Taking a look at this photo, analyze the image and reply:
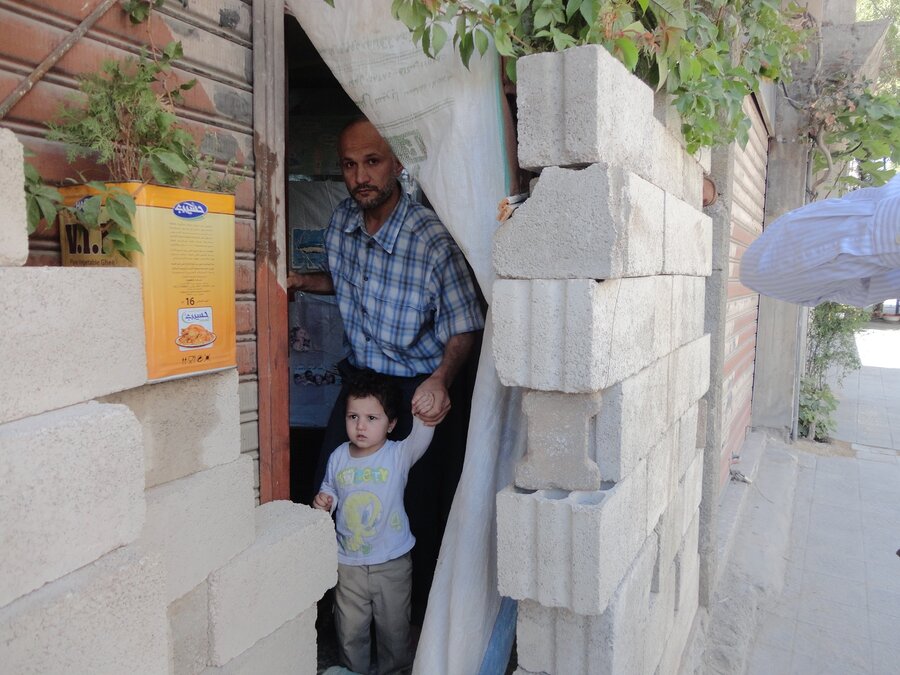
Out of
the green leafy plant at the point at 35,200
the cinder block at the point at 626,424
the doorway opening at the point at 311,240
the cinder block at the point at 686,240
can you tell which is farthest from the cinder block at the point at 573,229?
the doorway opening at the point at 311,240

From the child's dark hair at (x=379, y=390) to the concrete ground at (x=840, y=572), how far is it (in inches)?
91.9

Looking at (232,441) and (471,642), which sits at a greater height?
(232,441)

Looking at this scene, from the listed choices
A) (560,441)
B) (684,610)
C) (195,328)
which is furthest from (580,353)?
(684,610)

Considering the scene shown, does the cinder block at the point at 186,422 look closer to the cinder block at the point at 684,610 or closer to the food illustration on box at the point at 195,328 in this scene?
the food illustration on box at the point at 195,328

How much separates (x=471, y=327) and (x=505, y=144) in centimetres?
99

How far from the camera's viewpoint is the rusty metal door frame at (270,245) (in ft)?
7.55

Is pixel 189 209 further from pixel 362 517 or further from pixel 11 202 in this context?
pixel 362 517

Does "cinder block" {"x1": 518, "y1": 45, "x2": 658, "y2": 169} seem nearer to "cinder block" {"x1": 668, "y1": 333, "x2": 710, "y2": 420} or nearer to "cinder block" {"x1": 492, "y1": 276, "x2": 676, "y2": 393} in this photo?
"cinder block" {"x1": 492, "y1": 276, "x2": 676, "y2": 393}

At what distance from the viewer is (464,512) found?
2.35 meters

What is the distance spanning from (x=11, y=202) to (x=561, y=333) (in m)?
1.30

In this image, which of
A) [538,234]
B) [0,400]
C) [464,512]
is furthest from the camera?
[464,512]

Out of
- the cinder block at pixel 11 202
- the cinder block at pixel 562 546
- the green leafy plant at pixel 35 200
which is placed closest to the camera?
the cinder block at pixel 11 202

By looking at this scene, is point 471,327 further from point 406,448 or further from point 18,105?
point 18,105

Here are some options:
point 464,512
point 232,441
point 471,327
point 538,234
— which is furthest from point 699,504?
point 232,441
